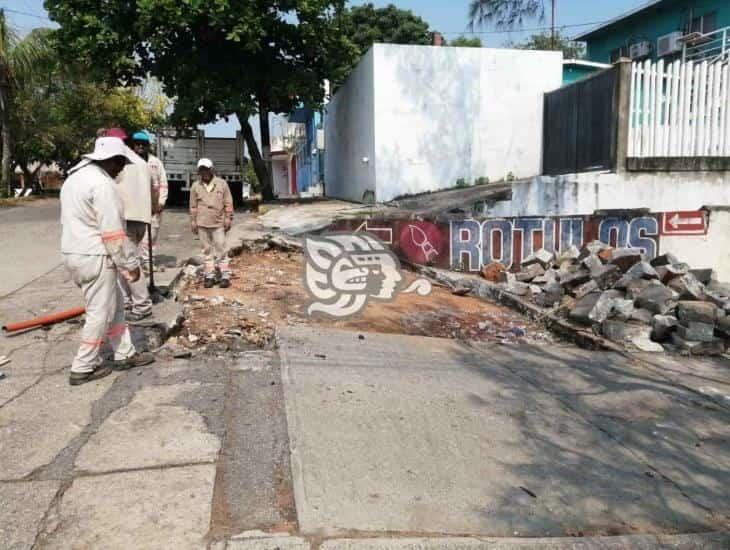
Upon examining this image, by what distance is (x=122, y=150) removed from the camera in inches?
165

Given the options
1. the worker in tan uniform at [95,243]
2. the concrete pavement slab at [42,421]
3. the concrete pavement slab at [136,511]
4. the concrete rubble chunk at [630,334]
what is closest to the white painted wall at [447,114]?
the concrete rubble chunk at [630,334]

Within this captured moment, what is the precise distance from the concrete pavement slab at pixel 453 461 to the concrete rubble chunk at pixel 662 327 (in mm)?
2627

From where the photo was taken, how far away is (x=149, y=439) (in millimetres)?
3340

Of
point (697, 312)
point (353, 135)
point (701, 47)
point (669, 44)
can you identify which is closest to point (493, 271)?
point (697, 312)

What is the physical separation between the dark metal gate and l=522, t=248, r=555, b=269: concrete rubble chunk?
2.03m

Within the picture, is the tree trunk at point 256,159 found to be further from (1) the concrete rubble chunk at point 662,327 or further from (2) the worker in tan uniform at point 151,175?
(1) the concrete rubble chunk at point 662,327

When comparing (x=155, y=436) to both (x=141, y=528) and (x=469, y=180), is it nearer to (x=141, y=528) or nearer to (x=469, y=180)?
(x=141, y=528)

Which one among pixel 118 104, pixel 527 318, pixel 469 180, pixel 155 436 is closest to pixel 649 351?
pixel 527 318

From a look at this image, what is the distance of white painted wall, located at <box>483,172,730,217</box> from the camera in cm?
987

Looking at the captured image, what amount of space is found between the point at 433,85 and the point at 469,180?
2.46m

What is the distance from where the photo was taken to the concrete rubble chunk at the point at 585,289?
7905 millimetres

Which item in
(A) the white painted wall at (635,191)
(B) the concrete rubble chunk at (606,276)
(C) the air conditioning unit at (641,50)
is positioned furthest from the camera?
(C) the air conditioning unit at (641,50)

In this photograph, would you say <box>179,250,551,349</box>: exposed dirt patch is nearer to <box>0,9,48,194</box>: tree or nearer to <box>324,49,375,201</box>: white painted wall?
<box>324,49,375,201</box>: white painted wall

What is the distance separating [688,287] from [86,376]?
22.3ft
